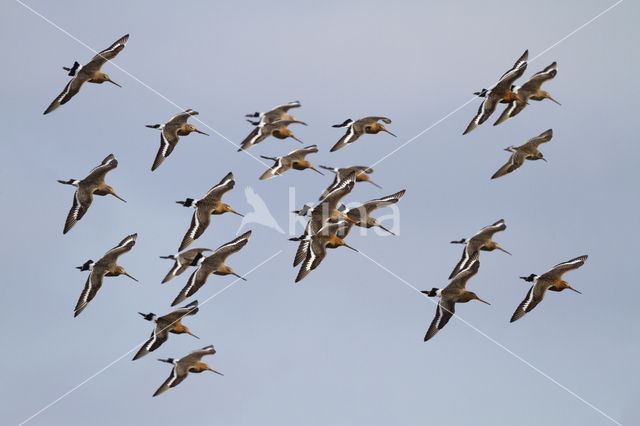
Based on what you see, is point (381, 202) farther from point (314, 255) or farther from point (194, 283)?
point (194, 283)

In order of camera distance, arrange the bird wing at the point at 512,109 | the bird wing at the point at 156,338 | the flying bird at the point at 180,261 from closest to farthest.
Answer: the bird wing at the point at 156,338
the flying bird at the point at 180,261
the bird wing at the point at 512,109

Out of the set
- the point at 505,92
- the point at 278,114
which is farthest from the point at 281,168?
the point at 505,92

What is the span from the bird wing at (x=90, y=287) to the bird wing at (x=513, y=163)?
33.0 ft

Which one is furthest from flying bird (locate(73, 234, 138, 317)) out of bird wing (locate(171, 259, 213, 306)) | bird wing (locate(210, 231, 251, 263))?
bird wing (locate(210, 231, 251, 263))

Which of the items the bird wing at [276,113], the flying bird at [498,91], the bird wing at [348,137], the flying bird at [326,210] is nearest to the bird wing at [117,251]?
the flying bird at [326,210]

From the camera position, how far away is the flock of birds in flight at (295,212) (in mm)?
25953

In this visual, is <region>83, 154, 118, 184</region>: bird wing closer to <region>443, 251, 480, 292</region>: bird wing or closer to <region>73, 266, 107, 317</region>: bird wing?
<region>73, 266, 107, 317</region>: bird wing

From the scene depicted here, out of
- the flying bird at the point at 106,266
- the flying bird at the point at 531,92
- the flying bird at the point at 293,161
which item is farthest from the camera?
the flying bird at the point at 531,92

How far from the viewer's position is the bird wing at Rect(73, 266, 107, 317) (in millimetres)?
26125

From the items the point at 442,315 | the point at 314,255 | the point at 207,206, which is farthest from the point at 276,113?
the point at 442,315

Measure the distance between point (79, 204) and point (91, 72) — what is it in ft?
11.2

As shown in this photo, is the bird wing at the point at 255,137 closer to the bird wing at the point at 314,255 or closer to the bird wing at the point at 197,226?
the bird wing at the point at 197,226

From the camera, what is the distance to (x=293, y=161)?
29125 mm

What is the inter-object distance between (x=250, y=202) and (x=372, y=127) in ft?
14.5
